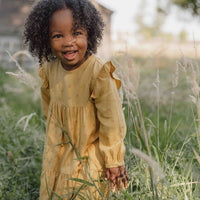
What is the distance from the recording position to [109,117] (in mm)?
1571

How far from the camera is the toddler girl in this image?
1.55 metres

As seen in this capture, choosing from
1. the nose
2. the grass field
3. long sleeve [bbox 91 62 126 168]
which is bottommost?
the grass field

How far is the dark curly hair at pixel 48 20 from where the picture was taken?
1.56m

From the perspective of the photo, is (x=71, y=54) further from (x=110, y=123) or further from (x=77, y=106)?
(x=110, y=123)

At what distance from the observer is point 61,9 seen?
154cm

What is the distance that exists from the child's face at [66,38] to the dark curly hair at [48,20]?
30 millimetres

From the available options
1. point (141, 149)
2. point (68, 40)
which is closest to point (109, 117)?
point (68, 40)

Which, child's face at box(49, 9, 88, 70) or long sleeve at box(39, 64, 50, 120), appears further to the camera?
long sleeve at box(39, 64, 50, 120)

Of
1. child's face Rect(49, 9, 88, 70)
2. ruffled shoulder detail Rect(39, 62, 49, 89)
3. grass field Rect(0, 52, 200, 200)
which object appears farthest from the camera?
ruffled shoulder detail Rect(39, 62, 49, 89)

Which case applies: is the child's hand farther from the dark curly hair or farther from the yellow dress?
the dark curly hair

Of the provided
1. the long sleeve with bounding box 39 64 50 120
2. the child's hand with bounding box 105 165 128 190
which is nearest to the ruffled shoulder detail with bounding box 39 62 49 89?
the long sleeve with bounding box 39 64 50 120

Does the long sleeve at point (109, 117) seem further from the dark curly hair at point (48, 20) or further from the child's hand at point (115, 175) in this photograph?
the dark curly hair at point (48, 20)

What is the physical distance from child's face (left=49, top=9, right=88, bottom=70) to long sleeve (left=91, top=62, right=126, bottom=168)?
168mm

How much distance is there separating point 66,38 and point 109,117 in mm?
467
